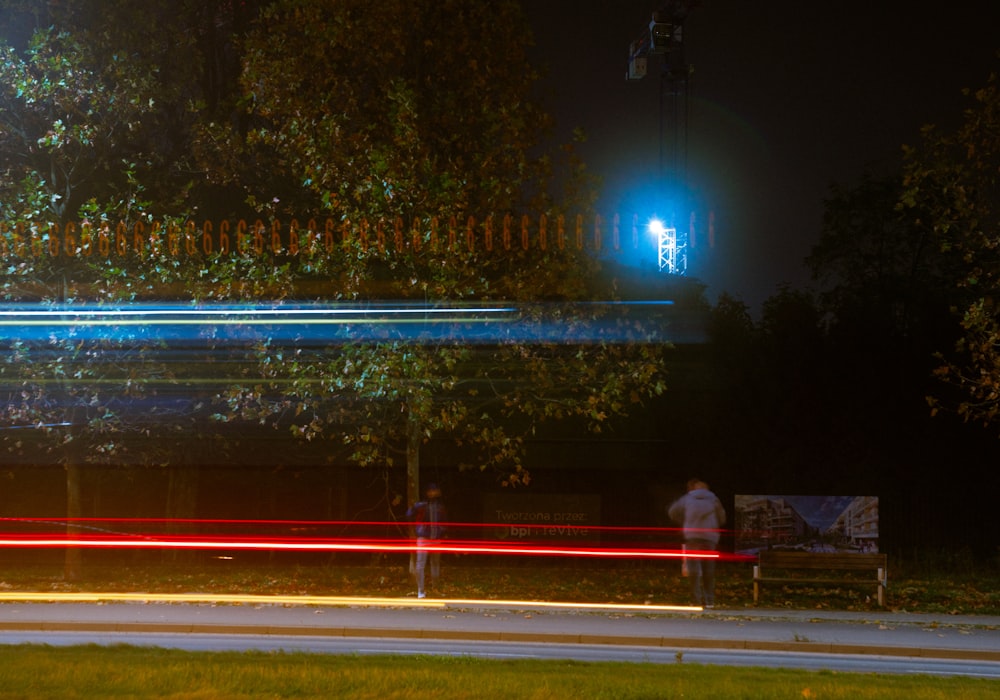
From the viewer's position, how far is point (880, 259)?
105ft

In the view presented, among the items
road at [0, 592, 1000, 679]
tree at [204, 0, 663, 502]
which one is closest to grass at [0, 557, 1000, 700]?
road at [0, 592, 1000, 679]

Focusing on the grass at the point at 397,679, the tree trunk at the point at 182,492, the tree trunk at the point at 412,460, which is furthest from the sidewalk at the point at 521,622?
the tree trunk at the point at 182,492

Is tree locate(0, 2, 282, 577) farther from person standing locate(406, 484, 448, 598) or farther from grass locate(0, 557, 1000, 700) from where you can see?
grass locate(0, 557, 1000, 700)

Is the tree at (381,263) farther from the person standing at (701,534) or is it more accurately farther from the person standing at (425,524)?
the person standing at (701,534)

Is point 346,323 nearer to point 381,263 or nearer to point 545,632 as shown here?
point 381,263

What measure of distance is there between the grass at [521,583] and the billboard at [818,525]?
753mm

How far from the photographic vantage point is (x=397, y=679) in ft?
31.0

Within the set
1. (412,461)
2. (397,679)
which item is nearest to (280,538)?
(412,461)

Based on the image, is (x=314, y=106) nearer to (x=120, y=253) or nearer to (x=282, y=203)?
(x=282, y=203)

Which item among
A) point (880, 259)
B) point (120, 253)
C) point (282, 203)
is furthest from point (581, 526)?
point (880, 259)

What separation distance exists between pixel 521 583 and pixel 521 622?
6329 millimetres

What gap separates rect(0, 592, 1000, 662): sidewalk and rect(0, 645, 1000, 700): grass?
2.63 metres

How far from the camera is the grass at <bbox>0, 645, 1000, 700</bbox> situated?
8.95 meters

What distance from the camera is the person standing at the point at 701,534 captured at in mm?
16641
